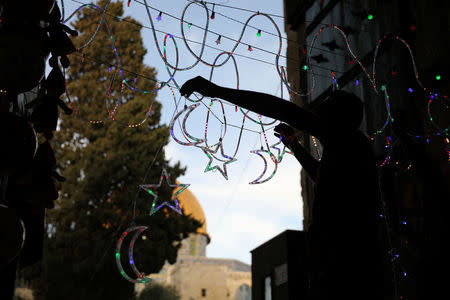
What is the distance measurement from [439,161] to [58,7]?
400cm

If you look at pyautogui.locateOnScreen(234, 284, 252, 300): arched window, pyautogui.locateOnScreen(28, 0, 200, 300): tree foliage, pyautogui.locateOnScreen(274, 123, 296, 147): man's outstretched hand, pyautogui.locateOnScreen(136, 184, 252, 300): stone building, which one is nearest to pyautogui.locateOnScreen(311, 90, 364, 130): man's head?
pyautogui.locateOnScreen(274, 123, 296, 147): man's outstretched hand

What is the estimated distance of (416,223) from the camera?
4.63m

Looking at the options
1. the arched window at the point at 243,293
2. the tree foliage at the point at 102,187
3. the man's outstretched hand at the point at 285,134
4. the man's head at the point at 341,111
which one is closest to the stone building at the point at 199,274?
the arched window at the point at 243,293

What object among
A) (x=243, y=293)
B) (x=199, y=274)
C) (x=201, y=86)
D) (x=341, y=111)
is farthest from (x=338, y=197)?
(x=243, y=293)

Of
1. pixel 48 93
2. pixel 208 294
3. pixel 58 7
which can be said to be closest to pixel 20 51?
pixel 48 93

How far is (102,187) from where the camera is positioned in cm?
1594

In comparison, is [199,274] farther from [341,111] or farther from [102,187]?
[341,111]

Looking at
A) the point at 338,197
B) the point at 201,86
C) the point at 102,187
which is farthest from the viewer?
the point at 102,187

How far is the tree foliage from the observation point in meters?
14.6

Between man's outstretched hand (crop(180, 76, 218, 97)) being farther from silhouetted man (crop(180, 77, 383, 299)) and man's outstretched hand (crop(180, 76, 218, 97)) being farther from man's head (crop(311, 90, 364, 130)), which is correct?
man's head (crop(311, 90, 364, 130))

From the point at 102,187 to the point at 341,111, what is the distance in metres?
15.3

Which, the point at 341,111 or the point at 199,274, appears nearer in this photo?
the point at 341,111

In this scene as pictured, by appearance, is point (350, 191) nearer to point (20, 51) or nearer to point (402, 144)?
point (20, 51)

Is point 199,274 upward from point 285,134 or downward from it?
upward
